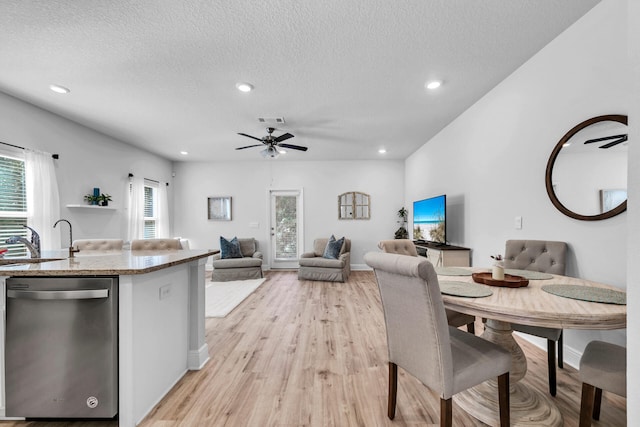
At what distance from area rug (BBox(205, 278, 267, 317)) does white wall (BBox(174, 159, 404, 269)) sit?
5.08ft

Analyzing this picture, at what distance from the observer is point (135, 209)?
5141 mm

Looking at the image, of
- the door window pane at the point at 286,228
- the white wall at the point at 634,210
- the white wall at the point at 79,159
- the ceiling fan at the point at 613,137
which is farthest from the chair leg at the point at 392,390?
the door window pane at the point at 286,228

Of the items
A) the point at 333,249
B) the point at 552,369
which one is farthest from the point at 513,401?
the point at 333,249

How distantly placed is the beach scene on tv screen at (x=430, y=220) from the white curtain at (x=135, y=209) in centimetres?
515

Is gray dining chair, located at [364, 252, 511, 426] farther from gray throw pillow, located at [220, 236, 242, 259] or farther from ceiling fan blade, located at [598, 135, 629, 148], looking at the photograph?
gray throw pillow, located at [220, 236, 242, 259]

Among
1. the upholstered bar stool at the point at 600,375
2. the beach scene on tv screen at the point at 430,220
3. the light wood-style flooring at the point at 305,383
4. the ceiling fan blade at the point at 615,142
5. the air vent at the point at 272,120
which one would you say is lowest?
the light wood-style flooring at the point at 305,383

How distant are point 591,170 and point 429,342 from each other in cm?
183

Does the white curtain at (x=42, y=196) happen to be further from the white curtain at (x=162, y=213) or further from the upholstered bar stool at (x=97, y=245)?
the white curtain at (x=162, y=213)

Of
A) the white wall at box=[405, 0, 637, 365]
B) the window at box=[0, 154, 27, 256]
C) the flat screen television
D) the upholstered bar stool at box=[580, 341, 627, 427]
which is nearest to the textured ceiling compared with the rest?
the white wall at box=[405, 0, 637, 365]

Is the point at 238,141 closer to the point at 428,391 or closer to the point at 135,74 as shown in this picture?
the point at 135,74

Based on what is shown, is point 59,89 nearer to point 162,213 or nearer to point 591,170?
point 162,213

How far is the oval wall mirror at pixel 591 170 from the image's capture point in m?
1.81

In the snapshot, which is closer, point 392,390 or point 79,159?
point 392,390

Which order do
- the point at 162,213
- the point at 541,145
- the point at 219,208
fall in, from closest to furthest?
the point at 541,145, the point at 162,213, the point at 219,208
